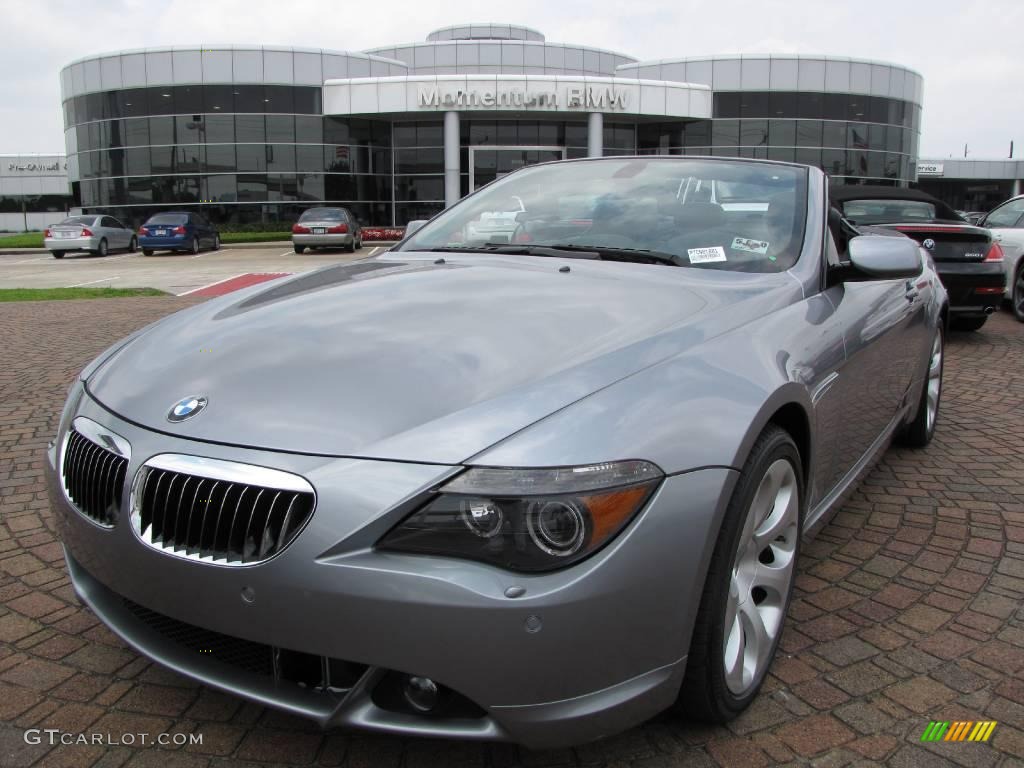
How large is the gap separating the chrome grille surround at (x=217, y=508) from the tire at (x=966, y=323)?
9590mm

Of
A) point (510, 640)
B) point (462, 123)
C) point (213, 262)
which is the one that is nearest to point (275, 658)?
point (510, 640)

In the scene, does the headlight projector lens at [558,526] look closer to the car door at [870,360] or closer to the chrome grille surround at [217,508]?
the chrome grille surround at [217,508]

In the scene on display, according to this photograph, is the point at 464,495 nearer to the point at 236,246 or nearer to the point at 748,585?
the point at 748,585

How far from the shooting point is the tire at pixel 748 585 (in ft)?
6.30

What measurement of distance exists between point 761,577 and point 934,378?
3182 mm

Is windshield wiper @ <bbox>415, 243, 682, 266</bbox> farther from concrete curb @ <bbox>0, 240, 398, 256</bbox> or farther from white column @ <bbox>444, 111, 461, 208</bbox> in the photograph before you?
white column @ <bbox>444, 111, 461, 208</bbox>

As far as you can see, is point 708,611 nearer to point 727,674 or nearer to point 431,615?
point 727,674

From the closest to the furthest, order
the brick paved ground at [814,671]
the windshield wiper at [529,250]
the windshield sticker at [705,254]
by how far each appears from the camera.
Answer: the brick paved ground at [814,671] < the windshield sticker at [705,254] < the windshield wiper at [529,250]

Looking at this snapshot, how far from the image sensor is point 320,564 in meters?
1.67

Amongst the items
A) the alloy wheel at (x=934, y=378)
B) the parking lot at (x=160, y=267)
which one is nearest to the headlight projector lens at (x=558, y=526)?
the alloy wheel at (x=934, y=378)

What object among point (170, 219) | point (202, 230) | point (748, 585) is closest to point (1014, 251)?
point (748, 585)

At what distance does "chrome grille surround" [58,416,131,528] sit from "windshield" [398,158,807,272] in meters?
1.62

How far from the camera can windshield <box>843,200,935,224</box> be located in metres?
8.89

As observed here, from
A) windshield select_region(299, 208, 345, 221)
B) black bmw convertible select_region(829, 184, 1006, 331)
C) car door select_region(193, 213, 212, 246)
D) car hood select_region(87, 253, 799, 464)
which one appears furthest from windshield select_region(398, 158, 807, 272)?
car door select_region(193, 213, 212, 246)
